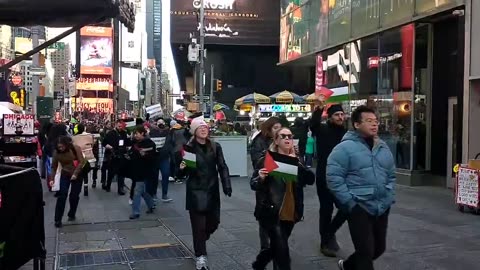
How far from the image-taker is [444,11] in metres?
13.0

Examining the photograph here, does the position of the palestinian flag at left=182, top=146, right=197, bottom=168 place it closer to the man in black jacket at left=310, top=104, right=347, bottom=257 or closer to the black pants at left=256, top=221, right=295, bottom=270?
the black pants at left=256, top=221, right=295, bottom=270

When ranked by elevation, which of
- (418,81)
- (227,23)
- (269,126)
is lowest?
(269,126)

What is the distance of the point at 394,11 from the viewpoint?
15.2 meters

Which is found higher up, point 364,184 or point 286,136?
point 286,136

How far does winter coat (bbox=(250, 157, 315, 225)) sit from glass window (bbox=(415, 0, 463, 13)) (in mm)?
8878

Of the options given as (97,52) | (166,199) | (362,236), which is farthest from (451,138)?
(97,52)

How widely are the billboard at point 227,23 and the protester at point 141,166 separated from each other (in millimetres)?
39250

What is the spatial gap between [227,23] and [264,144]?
4432 centimetres

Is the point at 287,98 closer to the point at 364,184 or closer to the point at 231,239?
the point at 231,239

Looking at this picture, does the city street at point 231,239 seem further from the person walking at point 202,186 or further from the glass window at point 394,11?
the glass window at point 394,11

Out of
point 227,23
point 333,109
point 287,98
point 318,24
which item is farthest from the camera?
point 227,23

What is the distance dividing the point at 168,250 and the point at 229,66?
44.8 m

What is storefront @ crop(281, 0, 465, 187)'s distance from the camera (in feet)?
44.5

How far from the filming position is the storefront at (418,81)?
44.5ft
